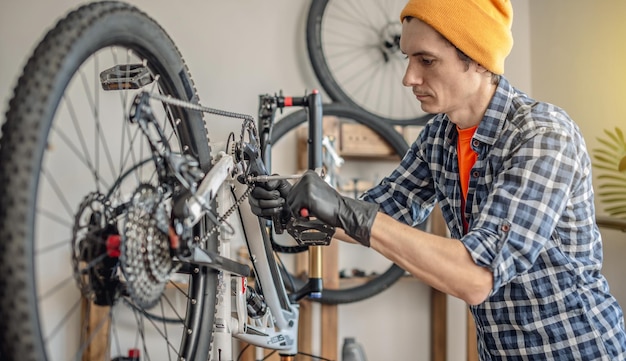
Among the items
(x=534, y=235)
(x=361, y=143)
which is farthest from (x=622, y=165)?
(x=534, y=235)

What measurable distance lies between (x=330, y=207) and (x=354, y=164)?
1546 millimetres

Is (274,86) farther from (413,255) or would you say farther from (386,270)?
(413,255)

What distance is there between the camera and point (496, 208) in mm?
1017

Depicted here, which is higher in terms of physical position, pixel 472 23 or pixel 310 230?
pixel 472 23

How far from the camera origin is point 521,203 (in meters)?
1.01

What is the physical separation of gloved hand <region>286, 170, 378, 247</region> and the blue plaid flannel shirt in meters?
0.17

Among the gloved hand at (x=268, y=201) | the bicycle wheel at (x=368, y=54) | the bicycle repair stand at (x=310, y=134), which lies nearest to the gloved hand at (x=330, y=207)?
the gloved hand at (x=268, y=201)

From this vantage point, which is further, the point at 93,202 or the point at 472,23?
the point at 472,23

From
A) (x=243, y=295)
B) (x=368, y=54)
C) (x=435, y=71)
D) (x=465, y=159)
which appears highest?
(x=368, y=54)

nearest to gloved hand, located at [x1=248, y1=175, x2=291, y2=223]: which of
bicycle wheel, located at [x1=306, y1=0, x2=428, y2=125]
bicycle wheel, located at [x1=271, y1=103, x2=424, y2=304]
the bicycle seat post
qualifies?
the bicycle seat post

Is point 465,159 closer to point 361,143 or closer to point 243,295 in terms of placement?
point 243,295

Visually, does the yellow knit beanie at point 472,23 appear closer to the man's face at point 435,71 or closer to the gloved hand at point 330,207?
the man's face at point 435,71

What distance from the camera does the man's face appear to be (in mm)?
1159

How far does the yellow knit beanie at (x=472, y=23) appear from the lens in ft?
3.71
